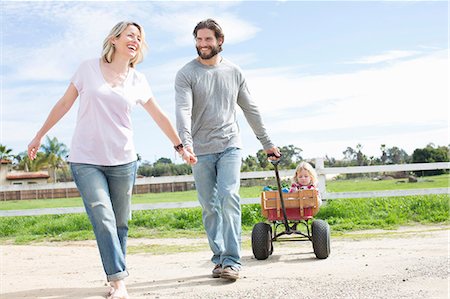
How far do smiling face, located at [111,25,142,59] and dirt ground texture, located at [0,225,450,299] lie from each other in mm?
1814

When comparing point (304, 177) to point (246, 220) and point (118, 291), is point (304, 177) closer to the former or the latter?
point (118, 291)

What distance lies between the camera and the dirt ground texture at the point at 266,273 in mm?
4875

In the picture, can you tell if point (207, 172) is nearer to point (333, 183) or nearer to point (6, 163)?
point (333, 183)

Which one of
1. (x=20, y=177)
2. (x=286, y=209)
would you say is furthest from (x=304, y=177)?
(x=20, y=177)

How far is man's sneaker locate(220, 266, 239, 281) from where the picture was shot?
5195 millimetres

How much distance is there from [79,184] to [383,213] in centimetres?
813

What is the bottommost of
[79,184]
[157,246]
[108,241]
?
[157,246]

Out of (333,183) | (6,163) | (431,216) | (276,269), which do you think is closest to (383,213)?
(431,216)

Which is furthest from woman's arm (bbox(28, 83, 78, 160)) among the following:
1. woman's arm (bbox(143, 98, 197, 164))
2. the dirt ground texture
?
the dirt ground texture

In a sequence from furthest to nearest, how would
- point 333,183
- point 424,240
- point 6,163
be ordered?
point 6,163 → point 333,183 → point 424,240

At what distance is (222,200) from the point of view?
17.6ft

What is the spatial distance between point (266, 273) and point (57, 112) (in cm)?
237

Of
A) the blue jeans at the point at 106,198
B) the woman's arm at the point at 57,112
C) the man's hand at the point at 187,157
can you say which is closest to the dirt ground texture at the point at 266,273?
the blue jeans at the point at 106,198

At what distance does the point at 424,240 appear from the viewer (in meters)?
8.15
